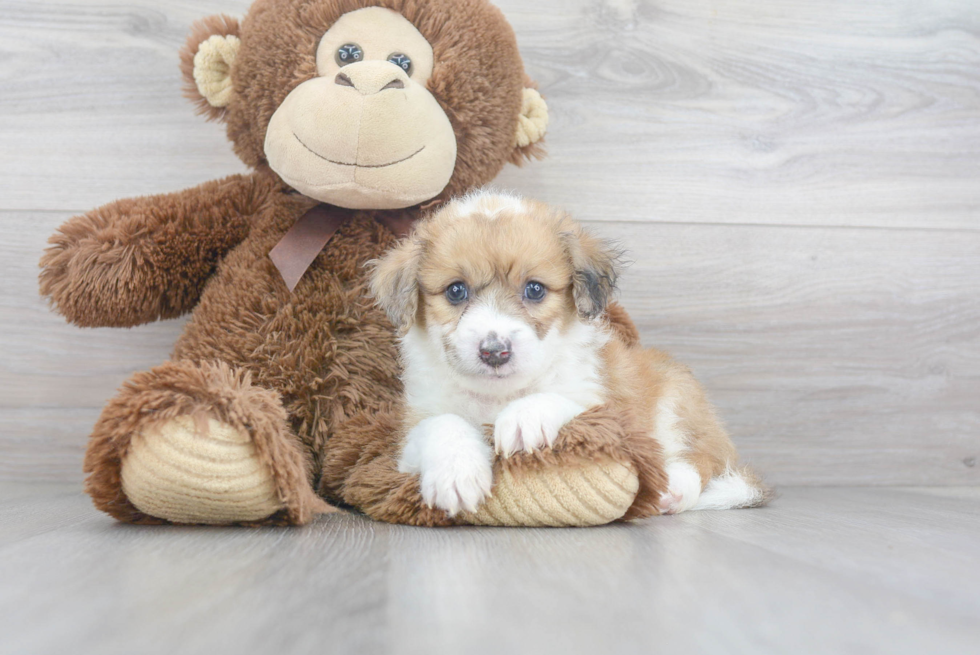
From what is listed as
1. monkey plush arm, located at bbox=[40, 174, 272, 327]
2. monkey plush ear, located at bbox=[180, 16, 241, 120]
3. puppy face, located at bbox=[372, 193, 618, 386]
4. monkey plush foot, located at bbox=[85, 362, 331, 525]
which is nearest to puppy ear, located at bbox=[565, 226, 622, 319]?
puppy face, located at bbox=[372, 193, 618, 386]

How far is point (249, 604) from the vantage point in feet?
2.84

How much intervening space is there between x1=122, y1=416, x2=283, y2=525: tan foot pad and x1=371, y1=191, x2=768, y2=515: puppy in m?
0.30

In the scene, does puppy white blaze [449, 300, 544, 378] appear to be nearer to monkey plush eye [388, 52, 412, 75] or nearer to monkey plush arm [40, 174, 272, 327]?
monkey plush eye [388, 52, 412, 75]

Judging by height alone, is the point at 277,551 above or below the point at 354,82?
below

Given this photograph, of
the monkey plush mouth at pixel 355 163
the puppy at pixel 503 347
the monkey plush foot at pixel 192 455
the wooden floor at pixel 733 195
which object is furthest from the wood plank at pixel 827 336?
the monkey plush foot at pixel 192 455

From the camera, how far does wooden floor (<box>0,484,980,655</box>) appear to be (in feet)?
2.56

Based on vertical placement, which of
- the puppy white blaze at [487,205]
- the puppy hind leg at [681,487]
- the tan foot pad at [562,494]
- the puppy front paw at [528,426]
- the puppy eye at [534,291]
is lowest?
the puppy hind leg at [681,487]

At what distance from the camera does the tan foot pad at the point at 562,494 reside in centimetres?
131

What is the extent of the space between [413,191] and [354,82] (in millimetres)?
263

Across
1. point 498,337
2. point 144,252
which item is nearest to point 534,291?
point 498,337

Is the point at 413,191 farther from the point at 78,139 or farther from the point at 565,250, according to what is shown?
the point at 78,139

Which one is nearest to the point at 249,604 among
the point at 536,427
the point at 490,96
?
the point at 536,427

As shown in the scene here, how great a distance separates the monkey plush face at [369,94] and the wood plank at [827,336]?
68 centimetres

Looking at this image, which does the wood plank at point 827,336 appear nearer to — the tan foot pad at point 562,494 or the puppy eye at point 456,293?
the puppy eye at point 456,293
